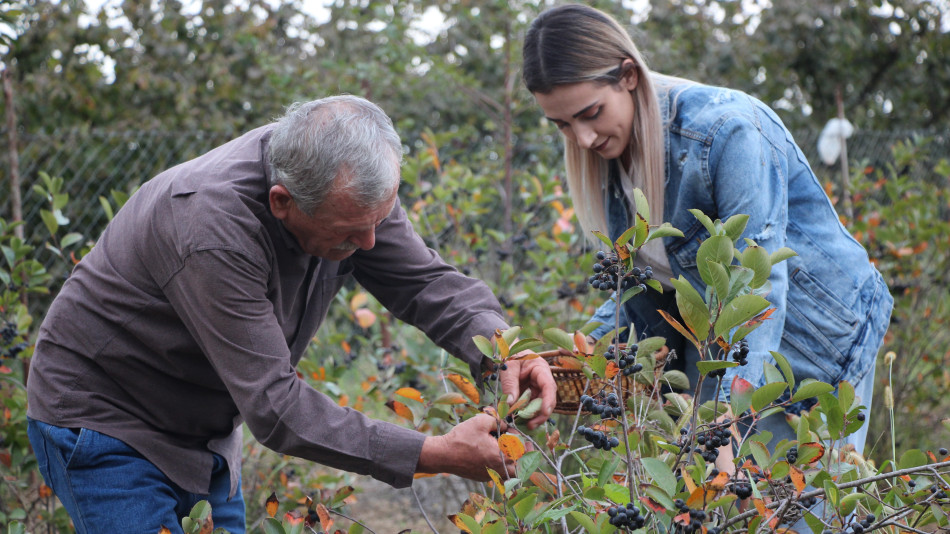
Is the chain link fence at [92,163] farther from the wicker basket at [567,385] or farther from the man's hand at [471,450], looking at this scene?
the man's hand at [471,450]

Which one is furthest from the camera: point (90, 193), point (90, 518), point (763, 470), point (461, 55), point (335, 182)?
point (461, 55)

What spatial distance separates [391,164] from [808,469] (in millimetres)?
981

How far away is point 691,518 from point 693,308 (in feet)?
1.03

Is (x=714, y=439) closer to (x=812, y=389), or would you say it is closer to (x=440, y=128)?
(x=812, y=389)

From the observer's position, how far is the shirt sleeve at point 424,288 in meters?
2.09

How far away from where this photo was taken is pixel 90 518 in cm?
190

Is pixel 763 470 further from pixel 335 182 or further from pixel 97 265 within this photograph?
pixel 97 265

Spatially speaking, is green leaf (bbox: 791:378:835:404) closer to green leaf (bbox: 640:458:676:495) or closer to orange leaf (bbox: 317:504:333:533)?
green leaf (bbox: 640:458:676:495)

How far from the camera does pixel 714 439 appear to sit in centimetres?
135

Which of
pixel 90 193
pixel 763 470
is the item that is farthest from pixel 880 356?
pixel 90 193

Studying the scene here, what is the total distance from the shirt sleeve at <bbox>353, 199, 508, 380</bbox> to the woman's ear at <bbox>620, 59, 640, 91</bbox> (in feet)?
1.97

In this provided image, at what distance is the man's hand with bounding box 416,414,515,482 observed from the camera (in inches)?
63.9

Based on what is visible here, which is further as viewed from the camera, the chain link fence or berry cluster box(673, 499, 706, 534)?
the chain link fence

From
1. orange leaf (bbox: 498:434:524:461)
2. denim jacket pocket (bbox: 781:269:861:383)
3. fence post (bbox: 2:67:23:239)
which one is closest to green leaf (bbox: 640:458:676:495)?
orange leaf (bbox: 498:434:524:461)
